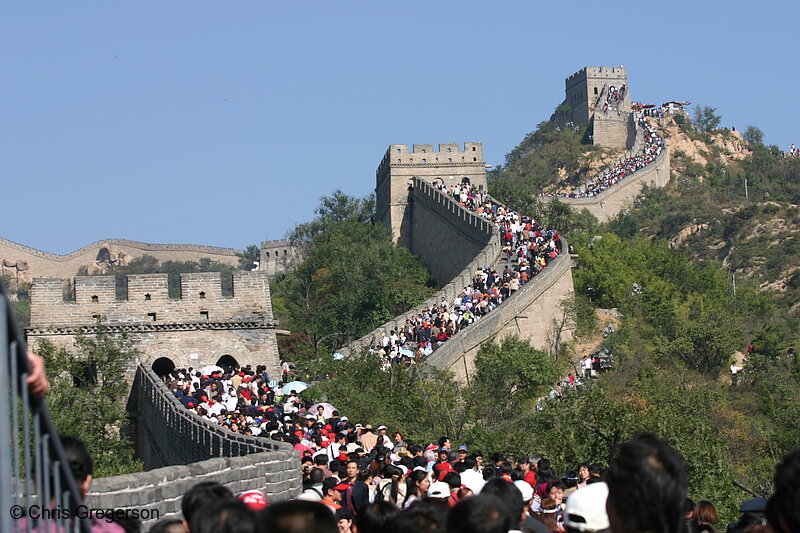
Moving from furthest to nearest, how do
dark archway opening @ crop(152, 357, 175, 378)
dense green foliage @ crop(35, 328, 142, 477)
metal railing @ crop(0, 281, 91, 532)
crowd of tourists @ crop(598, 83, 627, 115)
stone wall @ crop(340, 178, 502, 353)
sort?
crowd of tourists @ crop(598, 83, 627, 115)
stone wall @ crop(340, 178, 502, 353)
dark archway opening @ crop(152, 357, 175, 378)
dense green foliage @ crop(35, 328, 142, 477)
metal railing @ crop(0, 281, 91, 532)

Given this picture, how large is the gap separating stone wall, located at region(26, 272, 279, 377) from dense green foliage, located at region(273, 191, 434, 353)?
8.15 meters

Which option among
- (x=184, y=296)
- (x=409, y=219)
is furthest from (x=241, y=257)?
(x=184, y=296)

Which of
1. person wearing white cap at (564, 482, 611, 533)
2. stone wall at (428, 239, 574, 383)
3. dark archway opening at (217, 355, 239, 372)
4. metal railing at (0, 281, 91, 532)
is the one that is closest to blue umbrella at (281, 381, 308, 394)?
dark archway opening at (217, 355, 239, 372)

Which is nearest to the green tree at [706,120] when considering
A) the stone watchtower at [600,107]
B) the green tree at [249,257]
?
the stone watchtower at [600,107]

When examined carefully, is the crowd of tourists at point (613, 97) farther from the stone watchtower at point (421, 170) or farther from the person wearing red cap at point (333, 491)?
the person wearing red cap at point (333, 491)

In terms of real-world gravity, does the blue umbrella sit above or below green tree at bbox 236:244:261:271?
below

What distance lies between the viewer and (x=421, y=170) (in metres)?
58.0

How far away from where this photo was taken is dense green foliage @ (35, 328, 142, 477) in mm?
25328

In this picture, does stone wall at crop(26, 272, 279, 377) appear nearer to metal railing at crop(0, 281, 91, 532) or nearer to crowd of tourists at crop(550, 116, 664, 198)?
metal railing at crop(0, 281, 91, 532)

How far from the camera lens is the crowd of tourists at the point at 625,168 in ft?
242

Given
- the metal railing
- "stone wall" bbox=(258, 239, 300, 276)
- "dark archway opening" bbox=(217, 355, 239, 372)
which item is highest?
"stone wall" bbox=(258, 239, 300, 276)

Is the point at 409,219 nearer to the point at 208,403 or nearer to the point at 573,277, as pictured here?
the point at 573,277

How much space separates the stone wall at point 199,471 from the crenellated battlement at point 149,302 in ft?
31.4

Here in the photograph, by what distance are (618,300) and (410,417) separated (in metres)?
19.0
